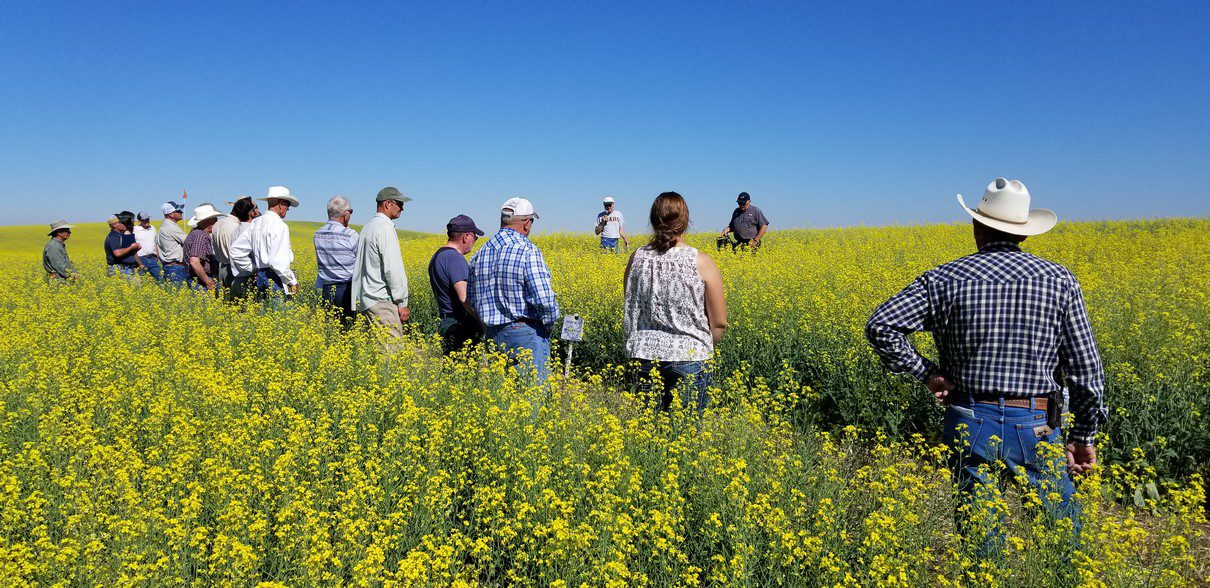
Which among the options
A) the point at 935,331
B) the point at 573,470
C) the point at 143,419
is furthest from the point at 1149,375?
the point at 143,419

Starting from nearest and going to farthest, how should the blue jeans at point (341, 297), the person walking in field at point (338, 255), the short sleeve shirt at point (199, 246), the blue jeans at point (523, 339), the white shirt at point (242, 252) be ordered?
the blue jeans at point (523, 339) < the person walking in field at point (338, 255) < the blue jeans at point (341, 297) < the white shirt at point (242, 252) < the short sleeve shirt at point (199, 246)

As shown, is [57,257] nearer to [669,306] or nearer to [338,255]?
[338,255]

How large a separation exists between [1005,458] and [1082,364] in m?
0.46

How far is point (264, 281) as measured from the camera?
25.5ft

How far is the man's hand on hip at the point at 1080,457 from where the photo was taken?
2.59 metres

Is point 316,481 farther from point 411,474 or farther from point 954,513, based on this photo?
point 954,513

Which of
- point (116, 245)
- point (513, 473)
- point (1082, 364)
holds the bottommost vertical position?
point (513, 473)

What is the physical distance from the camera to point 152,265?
37.3 ft

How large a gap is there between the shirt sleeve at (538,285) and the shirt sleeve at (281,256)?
4103 millimetres

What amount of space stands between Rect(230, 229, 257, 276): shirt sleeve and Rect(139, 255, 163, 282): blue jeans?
14.0 feet

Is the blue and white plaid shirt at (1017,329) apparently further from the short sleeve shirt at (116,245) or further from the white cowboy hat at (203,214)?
the short sleeve shirt at (116,245)

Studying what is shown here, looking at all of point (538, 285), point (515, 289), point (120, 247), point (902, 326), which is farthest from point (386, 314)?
point (120, 247)

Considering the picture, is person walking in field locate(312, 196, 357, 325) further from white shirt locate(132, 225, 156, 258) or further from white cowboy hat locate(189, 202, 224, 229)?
white shirt locate(132, 225, 156, 258)

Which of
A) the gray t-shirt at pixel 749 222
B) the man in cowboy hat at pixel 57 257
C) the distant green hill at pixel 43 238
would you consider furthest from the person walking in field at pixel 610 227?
the distant green hill at pixel 43 238
